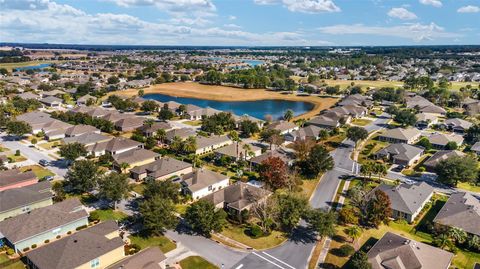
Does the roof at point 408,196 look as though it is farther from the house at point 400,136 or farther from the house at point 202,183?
the house at point 400,136

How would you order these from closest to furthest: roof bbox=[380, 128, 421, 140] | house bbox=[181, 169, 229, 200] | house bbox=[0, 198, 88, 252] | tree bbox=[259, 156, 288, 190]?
house bbox=[0, 198, 88, 252]
house bbox=[181, 169, 229, 200]
tree bbox=[259, 156, 288, 190]
roof bbox=[380, 128, 421, 140]

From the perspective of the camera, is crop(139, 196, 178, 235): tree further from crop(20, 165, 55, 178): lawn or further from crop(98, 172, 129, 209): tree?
crop(20, 165, 55, 178): lawn

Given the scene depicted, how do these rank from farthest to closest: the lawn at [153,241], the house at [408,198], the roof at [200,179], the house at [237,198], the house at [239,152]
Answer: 1. the house at [239,152]
2. the roof at [200,179]
3. the house at [237,198]
4. the house at [408,198]
5. the lawn at [153,241]

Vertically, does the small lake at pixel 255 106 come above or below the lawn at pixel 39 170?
below

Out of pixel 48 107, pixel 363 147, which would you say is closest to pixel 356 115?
pixel 363 147

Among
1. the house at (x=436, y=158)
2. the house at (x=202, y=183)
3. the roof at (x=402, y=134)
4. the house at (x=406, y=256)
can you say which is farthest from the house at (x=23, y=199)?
the roof at (x=402, y=134)

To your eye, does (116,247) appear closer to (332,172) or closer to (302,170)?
(302,170)

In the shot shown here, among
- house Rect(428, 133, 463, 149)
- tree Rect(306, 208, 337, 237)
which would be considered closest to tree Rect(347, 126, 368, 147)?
house Rect(428, 133, 463, 149)
